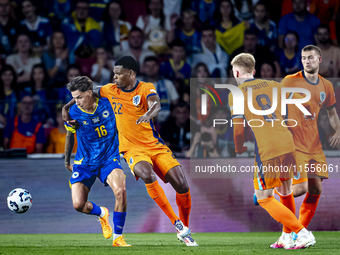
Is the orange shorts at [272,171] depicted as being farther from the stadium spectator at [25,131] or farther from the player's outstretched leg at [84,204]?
the stadium spectator at [25,131]

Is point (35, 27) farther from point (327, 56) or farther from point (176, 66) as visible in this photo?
point (327, 56)

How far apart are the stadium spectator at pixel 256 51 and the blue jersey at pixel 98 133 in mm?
3251

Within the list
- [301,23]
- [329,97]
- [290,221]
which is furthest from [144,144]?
[301,23]

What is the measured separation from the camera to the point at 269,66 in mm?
7816

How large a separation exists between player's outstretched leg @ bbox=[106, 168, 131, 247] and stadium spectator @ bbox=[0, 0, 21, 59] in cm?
408

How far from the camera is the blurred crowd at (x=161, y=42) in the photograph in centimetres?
778

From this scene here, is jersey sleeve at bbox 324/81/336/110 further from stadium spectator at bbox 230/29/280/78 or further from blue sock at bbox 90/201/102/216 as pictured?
blue sock at bbox 90/201/102/216

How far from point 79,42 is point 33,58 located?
886 mm

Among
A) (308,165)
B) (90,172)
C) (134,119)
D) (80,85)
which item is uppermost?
(80,85)

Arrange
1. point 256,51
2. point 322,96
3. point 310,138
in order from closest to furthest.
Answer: point 310,138
point 322,96
point 256,51

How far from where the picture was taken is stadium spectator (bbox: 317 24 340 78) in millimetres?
8016

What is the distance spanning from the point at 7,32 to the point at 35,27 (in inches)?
20.4

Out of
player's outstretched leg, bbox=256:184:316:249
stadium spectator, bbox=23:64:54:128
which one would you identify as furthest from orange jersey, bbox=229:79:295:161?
stadium spectator, bbox=23:64:54:128

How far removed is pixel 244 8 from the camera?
28.5ft
